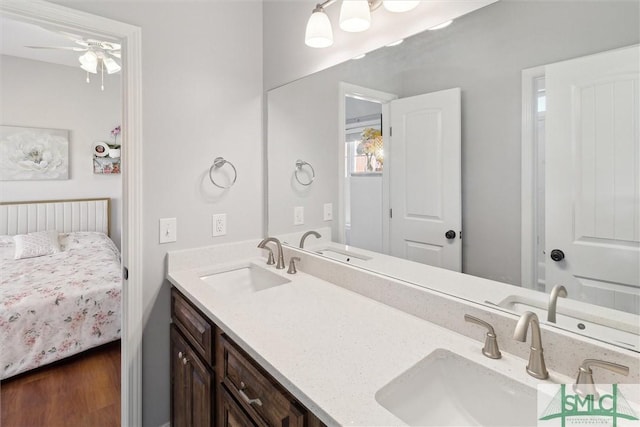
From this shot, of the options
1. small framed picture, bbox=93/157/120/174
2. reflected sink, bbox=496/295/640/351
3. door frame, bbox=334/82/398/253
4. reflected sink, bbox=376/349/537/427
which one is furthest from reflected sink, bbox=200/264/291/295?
small framed picture, bbox=93/157/120/174

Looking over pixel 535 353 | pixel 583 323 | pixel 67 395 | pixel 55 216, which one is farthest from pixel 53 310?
pixel 583 323

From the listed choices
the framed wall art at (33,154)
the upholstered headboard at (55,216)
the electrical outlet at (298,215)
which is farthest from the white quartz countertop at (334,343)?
the framed wall art at (33,154)

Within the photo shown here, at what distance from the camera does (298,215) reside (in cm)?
183

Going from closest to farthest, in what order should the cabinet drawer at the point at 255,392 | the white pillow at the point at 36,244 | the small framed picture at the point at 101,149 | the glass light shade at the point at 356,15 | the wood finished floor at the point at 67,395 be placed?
the cabinet drawer at the point at 255,392
the glass light shade at the point at 356,15
the wood finished floor at the point at 67,395
the white pillow at the point at 36,244
the small framed picture at the point at 101,149

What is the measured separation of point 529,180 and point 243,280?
1.40 meters

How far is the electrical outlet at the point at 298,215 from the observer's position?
1812 mm

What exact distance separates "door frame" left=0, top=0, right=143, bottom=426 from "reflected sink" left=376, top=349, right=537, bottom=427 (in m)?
1.33

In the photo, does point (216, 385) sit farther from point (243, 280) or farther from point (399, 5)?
point (399, 5)

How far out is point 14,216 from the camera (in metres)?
3.71

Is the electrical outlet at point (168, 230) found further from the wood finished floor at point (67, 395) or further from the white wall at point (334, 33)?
the wood finished floor at point (67, 395)

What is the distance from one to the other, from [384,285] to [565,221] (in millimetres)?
616

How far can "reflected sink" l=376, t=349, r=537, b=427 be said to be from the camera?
0.76 meters

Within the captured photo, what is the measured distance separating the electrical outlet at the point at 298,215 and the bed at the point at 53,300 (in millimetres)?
1794

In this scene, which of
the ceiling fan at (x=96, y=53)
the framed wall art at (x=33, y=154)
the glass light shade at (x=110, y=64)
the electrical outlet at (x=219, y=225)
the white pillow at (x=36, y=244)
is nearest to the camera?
the electrical outlet at (x=219, y=225)
